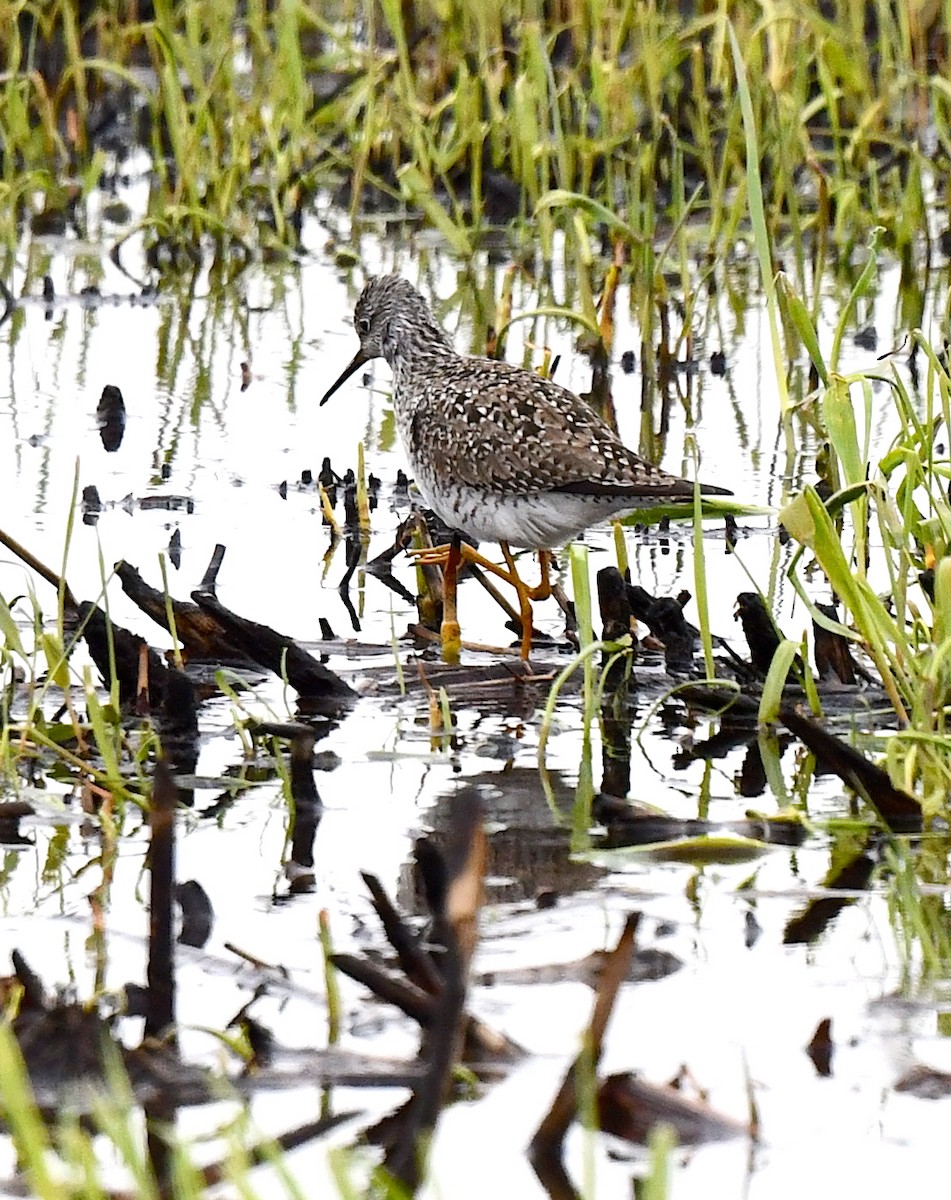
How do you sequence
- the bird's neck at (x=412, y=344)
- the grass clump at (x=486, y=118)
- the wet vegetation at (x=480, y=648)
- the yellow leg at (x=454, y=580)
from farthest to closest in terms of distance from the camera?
the grass clump at (x=486, y=118) → the bird's neck at (x=412, y=344) → the yellow leg at (x=454, y=580) → the wet vegetation at (x=480, y=648)

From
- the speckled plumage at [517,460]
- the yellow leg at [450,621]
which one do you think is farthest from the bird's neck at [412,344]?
the yellow leg at [450,621]

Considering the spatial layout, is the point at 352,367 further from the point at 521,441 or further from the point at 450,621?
the point at 450,621

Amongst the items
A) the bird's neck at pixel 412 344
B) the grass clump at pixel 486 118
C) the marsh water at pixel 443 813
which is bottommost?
the marsh water at pixel 443 813

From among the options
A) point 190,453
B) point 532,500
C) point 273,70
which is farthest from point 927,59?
point 532,500

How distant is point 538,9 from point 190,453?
170 inches

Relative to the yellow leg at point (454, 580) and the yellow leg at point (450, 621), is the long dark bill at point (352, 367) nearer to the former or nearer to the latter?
the yellow leg at point (454, 580)

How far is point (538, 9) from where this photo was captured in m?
11.0

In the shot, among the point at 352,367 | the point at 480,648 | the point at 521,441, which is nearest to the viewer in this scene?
the point at 480,648

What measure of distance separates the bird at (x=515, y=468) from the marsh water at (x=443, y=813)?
280mm

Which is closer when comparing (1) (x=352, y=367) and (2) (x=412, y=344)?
(2) (x=412, y=344)

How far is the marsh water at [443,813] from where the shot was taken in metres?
3.22

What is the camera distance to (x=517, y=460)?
18.8 feet

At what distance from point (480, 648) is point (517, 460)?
19.3 inches

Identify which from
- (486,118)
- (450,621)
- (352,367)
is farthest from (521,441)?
(486,118)
